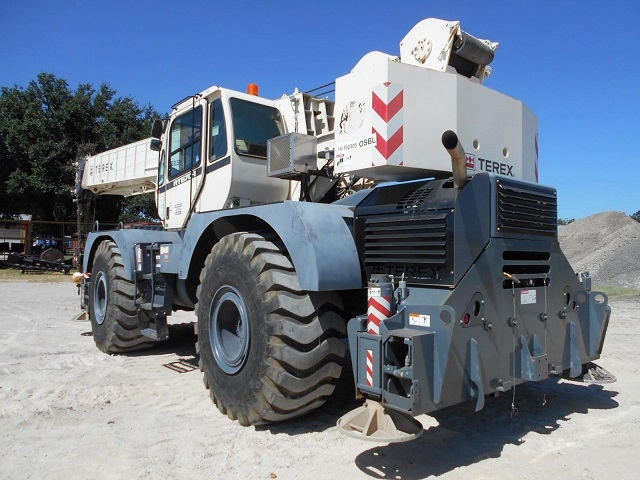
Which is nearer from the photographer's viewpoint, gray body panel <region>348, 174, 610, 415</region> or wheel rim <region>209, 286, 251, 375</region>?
gray body panel <region>348, 174, 610, 415</region>

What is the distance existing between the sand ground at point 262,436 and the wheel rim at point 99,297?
4.10 ft

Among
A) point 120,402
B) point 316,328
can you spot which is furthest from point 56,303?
point 316,328

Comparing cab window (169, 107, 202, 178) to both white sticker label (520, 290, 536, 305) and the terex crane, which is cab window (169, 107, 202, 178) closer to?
the terex crane

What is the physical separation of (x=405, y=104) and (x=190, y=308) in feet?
14.0

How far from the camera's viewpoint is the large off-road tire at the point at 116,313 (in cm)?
711

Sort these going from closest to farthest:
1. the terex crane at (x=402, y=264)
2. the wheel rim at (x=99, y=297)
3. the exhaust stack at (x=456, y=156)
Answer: the exhaust stack at (x=456, y=156) < the terex crane at (x=402, y=264) < the wheel rim at (x=99, y=297)

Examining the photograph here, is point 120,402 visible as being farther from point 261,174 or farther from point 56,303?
point 56,303

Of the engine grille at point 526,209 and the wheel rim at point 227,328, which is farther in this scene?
the wheel rim at point 227,328

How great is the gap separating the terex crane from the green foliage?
81.4 ft

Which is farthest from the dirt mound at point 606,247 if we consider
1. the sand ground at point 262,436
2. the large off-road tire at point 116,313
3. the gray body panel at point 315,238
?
the gray body panel at point 315,238

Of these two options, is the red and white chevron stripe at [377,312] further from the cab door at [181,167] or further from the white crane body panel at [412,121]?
the cab door at [181,167]

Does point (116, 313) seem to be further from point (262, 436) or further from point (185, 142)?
point (262, 436)

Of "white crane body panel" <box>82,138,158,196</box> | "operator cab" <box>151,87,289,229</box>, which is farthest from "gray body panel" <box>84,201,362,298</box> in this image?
"white crane body panel" <box>82,138,158,196</box>

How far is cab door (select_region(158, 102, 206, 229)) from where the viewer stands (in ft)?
20.7
